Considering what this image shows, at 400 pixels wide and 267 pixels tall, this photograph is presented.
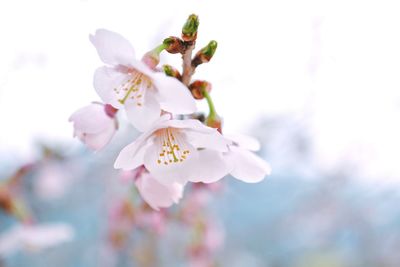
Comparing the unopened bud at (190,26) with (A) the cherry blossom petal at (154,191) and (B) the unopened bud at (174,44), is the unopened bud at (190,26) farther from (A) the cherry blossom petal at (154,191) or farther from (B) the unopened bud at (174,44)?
(A) the cherry blossom petal at (154,191)

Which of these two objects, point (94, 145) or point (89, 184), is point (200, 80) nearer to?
point (94, 145)

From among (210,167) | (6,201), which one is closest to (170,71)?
(210,167)

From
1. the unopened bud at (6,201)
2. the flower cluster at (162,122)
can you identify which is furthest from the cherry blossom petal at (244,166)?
the unopened bud at (6,201)

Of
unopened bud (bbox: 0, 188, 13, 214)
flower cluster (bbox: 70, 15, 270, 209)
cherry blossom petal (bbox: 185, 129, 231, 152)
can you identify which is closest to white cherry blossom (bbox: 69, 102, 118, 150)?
flower cluster (bbox: 70, 15, 270, 209)

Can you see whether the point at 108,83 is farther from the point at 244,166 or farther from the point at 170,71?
the point at 244,166

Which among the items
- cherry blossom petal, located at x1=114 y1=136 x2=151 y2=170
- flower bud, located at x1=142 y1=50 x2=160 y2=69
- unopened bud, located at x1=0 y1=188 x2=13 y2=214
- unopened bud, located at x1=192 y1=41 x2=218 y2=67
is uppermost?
unopened bud, located at x1=0 y1=188 x2=13 y2=214

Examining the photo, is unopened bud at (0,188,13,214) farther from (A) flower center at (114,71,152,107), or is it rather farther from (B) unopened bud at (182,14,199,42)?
(B) unopened bud at (182,14,199,42)

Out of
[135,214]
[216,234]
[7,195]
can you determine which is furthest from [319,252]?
[7,195]
